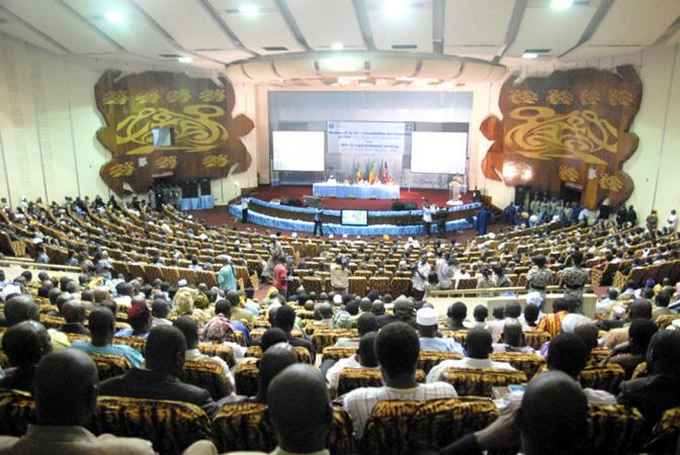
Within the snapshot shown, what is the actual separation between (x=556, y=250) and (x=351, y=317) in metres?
8.47

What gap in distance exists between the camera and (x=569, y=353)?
2900 millimetres

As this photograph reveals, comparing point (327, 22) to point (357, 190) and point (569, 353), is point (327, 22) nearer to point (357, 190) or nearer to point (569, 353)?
point (357, 190)

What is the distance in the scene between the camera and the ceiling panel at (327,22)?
1207 centimetres

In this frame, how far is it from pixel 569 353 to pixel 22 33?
18.5 m

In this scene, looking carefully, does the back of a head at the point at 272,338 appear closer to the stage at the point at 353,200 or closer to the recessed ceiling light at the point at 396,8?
the recessed ceiling light at the point at 396,8

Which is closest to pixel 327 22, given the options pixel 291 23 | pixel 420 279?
pixel 291 23

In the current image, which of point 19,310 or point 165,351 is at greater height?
point 165,351

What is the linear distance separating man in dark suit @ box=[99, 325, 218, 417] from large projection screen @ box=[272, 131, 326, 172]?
24.3 m

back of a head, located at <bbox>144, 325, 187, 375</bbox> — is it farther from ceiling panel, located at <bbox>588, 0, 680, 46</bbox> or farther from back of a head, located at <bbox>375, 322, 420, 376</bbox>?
ceiling panel, located at <bbox>588, 0, 680, 46</bbox>

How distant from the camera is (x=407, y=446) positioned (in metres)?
2.54

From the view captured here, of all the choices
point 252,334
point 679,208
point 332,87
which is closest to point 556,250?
point 679,208

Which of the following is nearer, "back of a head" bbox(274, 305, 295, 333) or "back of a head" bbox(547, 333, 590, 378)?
"back of a head" bbox(547, 333, 590, 378)

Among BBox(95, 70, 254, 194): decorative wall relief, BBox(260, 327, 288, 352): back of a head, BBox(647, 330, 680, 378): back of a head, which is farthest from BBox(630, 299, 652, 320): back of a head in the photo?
BBox(95, 70, 254, 194): decorative wall relief

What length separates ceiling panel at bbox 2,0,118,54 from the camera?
42.0 feet
